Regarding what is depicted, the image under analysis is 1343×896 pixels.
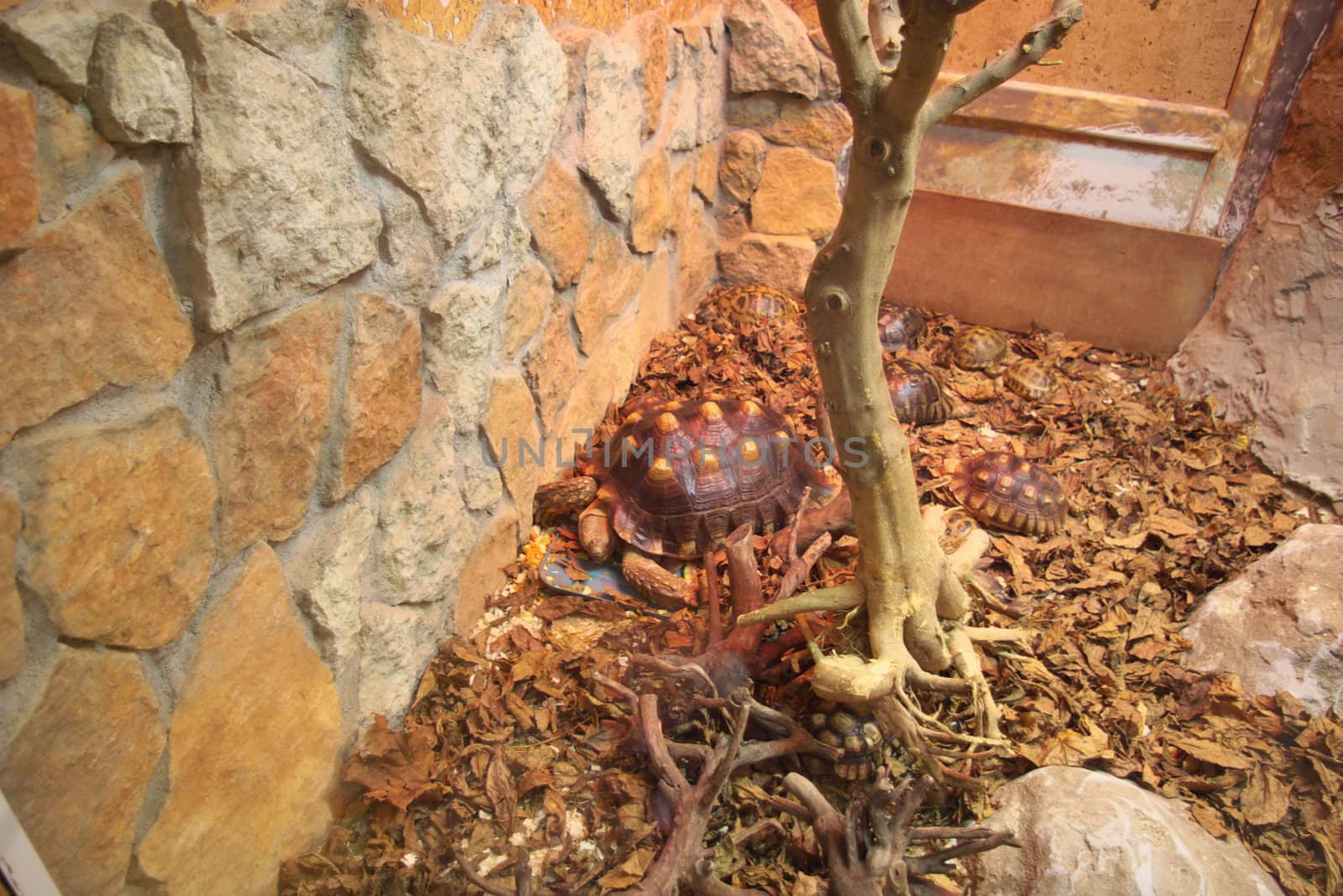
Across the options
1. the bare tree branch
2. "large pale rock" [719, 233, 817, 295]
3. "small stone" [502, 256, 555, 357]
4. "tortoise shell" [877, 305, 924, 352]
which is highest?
the bare tree branch

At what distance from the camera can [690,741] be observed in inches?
82.8

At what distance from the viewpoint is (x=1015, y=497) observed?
120 inches

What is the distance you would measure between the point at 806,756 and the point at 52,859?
1500 millimetres

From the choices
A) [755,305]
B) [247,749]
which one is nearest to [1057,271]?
[755,305]

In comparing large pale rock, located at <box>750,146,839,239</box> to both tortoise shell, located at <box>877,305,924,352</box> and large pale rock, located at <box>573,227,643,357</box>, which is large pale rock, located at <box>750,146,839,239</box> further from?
large pale rock, located at <box>573,227,643,357</box>

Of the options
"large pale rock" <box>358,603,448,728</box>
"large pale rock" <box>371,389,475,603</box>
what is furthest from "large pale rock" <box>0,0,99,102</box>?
"large pale rock" <box>358,603,448,728</box>

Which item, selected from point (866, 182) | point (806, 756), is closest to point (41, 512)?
point (866, 182)

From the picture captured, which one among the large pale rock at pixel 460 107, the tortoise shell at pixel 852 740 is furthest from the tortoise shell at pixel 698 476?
the large pale rock at pixel 460 107

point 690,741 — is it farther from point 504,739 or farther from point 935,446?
point 935,446

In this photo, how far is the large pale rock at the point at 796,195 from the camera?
4.14m

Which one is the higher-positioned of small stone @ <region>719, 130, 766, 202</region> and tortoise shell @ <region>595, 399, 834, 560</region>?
small stone @ <region>719, 130, 766, 202</region>

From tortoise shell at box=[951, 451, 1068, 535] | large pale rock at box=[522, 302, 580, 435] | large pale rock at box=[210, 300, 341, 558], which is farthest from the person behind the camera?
tortoise shell at box=[951, 451, 1068, 535]

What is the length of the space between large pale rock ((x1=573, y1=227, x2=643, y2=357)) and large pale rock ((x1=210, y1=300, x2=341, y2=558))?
133cm

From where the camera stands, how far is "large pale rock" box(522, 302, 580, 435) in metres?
2.53
